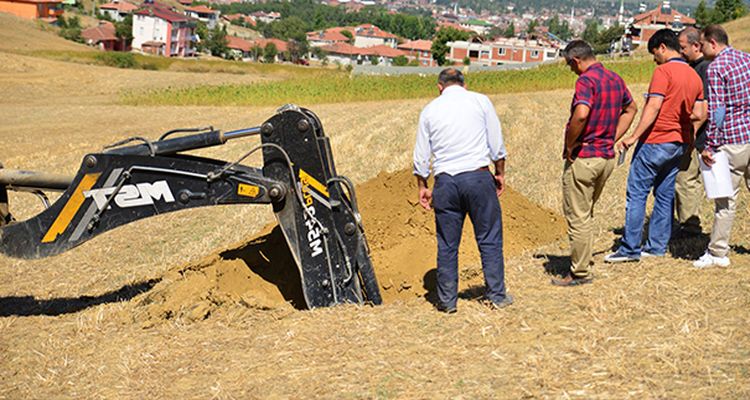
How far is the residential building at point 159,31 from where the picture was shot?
379 feet

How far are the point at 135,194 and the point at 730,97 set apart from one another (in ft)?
17.4

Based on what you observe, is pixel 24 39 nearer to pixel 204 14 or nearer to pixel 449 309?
pixel 449 309

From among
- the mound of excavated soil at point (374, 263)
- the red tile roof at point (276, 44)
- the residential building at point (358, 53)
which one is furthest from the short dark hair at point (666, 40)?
the residential building at point (358, 53)

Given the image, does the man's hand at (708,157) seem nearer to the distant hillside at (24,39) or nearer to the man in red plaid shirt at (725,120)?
the man in red plaid shirt at (725,120)

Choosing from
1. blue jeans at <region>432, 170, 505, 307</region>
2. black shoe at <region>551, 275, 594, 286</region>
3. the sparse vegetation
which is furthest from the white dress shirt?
the sparse vegetation

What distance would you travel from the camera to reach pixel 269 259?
8508mm

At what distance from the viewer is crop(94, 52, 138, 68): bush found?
196 feet

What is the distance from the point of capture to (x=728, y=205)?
26.4 feet

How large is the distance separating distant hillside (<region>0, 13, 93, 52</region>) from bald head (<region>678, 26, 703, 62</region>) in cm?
5849

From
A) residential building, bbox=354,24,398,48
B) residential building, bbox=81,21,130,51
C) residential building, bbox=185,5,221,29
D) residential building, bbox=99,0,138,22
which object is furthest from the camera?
residential building, bbox=354,24,398,48

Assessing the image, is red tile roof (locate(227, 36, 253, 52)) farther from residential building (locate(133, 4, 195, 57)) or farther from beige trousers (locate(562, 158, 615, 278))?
beige trousers (locate(562, 158, 615, 278))

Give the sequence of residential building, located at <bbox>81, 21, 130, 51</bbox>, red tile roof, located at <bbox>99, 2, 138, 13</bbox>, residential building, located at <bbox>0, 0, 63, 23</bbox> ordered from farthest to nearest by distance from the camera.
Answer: red tile roof, located at <bbox>99, 2, 138, 13</bbox> < residential building, located at <bbox>0, 0, 63, 23</bbox> < residential building, located at <bbox>81, 21, 130, 51</bbox>

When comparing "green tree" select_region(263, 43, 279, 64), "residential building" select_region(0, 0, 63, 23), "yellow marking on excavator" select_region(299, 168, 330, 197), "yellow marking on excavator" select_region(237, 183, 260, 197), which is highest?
"residential building" select_region(0, 0, 63, 23)

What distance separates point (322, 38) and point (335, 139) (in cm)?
16086
